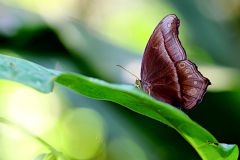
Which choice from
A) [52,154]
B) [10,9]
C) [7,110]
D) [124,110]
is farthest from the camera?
[7,110]

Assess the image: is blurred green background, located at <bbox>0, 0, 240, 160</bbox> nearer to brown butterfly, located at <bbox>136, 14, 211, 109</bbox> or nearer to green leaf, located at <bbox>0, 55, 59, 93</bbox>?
brown butterfly, located at <bbox>136, 14, 211, 109</bbox>

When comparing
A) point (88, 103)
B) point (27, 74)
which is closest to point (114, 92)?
point (27, 74)

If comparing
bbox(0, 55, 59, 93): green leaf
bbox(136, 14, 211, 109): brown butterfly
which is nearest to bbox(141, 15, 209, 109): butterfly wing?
bbox(136, 14, 211, 109): brown butterfly

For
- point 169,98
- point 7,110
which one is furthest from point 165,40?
→ point 7,110

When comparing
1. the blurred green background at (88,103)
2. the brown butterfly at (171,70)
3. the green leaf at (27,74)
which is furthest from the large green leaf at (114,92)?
the blurred green background at (88,103)

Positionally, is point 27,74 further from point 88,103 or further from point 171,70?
point 88,103

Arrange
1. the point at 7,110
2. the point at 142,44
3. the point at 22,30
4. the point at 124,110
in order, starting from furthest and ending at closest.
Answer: the point at 142,44 → the point at 7,110 → the point at 22,30 → the point at 124,110

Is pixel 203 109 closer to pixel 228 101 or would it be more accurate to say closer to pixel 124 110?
pixel 228 101
